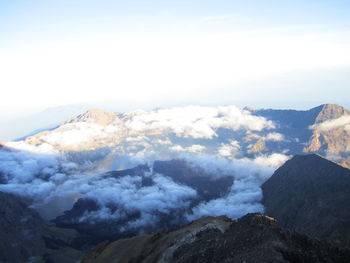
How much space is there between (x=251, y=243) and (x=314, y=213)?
533ft

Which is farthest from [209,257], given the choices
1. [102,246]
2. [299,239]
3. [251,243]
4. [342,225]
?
[342,225]

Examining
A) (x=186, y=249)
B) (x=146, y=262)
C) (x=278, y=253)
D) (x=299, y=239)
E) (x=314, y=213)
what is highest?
(x=278, y=253)

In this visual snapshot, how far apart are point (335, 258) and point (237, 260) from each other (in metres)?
21.4

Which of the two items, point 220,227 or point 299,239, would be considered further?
point 220,227

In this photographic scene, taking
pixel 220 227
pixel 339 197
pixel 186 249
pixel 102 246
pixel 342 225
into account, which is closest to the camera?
pixel 186 249

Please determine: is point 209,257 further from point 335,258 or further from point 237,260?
point 335,258

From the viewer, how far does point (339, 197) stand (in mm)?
193125

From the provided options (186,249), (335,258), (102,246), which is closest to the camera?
(335,258)

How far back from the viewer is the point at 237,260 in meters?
53.6

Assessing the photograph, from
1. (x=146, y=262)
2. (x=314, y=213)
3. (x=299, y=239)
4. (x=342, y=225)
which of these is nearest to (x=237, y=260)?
(x=299, y=239)

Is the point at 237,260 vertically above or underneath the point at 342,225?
above

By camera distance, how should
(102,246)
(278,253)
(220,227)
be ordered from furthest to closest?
(102,246), (220,227), (278,253)

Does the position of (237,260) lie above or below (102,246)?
above

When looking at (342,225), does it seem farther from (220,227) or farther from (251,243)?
(251,243)
